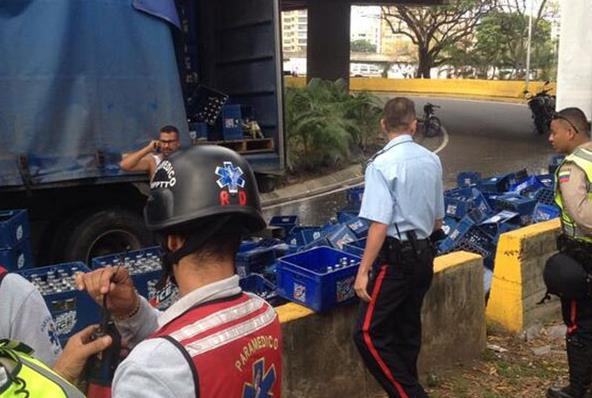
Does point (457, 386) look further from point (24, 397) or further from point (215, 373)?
point (24, 397)

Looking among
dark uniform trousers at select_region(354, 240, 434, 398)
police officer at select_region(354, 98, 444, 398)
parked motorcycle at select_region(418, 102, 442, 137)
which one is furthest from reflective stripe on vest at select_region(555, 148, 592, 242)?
parked motorcycle at select_region(418, 102, 442, 137)

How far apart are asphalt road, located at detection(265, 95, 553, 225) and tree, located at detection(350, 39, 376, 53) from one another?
7266cm

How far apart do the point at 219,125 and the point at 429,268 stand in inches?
181

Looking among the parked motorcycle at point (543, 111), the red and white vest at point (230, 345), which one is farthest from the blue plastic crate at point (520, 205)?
the parked motorcycle at point (543, 111)

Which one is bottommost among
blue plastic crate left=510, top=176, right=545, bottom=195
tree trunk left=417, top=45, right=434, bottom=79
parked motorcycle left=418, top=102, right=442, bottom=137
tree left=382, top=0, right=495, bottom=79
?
parked motorcycle left=418, top=102, right=442, bottom=137

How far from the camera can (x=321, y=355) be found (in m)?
3.74

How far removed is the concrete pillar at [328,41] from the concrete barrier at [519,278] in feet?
55.6

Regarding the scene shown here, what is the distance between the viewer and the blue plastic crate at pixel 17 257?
4656mm

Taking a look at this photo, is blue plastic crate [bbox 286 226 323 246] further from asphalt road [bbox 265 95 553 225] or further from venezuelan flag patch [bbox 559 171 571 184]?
asphalt road [bbox 265 95 553 225]

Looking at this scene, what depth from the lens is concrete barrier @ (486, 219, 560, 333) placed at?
4.88m

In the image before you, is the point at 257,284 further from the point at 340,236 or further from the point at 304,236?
the point at 304,236

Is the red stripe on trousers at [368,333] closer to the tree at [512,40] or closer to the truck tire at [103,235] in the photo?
the truck tire at [103,235]

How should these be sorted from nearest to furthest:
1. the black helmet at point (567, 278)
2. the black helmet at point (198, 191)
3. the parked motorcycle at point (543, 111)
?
the black helmet at point (198, 191) → the black helmet at point (567, 278) → the parked motorcycle at point (543, 111)

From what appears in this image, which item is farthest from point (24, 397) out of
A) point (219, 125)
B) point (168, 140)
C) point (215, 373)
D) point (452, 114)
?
point (452, 114)
